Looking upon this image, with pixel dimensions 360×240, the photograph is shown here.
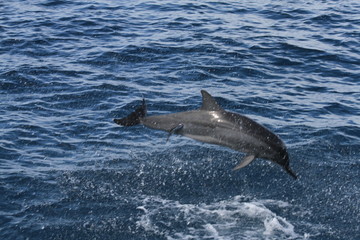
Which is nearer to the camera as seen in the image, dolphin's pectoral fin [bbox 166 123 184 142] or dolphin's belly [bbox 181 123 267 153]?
dolphin's belly [bbox 181 123 267 153]

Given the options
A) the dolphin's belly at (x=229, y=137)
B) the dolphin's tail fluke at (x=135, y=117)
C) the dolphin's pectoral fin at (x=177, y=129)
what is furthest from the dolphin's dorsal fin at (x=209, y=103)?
the dolphin's tail fluke at (x=135, y=117)

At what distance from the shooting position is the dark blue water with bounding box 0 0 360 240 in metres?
12.1

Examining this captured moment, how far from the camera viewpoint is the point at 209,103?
433 inches

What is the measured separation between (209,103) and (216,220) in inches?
96.2

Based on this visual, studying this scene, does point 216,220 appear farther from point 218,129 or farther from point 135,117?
point 135,117

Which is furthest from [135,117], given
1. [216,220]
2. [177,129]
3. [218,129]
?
[216,220]

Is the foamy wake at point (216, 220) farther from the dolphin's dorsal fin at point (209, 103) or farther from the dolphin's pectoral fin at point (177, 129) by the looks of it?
the dolphin's dorsal fin at point (209, 103)

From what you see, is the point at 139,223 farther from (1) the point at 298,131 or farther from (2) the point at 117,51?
(2) the point at 117,51

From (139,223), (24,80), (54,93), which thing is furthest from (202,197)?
(24,80)

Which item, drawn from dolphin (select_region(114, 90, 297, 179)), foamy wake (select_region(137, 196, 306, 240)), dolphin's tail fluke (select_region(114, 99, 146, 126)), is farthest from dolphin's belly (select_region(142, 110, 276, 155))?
foamy wake (select_region(137, 196, 306, 240))

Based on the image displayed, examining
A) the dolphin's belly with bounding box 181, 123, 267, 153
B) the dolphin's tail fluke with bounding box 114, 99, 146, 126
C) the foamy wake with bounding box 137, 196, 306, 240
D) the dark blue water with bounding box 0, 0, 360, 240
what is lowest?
the foamy wake with bounding box 137, 196, 306, 240

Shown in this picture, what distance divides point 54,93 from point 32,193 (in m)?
5.62

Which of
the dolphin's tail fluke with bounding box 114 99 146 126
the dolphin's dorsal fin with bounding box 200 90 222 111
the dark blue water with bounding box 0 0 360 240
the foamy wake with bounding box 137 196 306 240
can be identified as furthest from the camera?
Answer: the dark blue water with bounding box 0 0 360 240

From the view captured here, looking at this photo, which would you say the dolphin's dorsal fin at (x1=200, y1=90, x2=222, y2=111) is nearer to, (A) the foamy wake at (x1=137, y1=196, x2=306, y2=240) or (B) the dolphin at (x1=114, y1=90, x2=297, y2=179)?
(B) the dolphin at (x1=114, y1=90, x2=297, y2=179)
